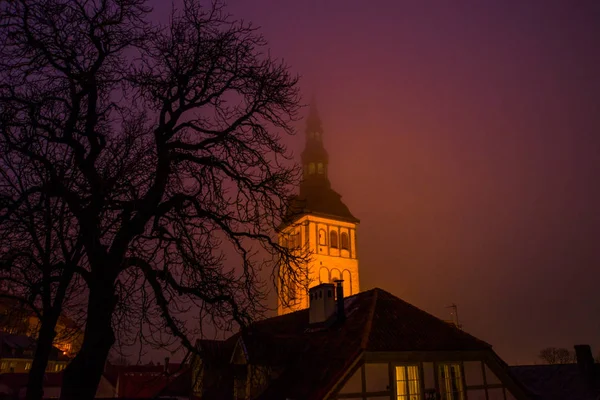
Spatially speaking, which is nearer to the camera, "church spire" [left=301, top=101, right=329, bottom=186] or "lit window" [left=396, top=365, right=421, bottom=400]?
"lit window" [left=396, top=365, right=421, bottom=400]

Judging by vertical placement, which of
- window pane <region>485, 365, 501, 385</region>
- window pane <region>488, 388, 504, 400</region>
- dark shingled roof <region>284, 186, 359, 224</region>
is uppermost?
dark shingled roof <region>284, 186, 359, 224</region>

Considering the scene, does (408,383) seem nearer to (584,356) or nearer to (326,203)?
(584,356)

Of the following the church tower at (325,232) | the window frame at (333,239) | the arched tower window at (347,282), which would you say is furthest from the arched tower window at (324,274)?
the window frame at (333,239)

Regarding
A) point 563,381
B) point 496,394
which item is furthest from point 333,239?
point 496,394

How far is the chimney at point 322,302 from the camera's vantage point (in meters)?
19.0

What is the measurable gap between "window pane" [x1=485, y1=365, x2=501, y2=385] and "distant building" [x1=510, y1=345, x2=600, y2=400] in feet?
25.5

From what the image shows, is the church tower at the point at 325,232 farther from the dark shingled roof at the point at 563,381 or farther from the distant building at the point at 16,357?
the distant building at the point at 16,357

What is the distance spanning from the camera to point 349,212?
194 feet

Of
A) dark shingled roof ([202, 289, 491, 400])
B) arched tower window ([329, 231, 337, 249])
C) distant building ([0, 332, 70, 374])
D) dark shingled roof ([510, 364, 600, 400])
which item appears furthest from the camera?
distant building ([0, 332, 70, 374])

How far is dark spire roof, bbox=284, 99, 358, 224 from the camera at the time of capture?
57.0 metres

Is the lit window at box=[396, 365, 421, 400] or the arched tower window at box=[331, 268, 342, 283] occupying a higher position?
the arched tower window at box=[331, 268, 342, 283]

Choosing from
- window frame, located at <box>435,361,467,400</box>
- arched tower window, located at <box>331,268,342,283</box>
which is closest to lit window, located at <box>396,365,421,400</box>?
window frame, located at <box>435,361,467,400</box>

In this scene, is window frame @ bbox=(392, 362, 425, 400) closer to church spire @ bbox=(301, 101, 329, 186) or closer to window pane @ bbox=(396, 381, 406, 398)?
window pane @ bbox=(396, 381, 406, 398)

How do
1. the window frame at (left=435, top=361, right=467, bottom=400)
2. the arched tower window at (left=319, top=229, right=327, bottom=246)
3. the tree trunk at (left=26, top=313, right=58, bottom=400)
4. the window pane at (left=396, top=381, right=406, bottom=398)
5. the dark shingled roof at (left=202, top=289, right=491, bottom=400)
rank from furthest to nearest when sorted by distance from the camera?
the arched tower window at (left=319, top=229, right=327, bottom=246) → the window frame at (left=435, top=361, right=467, bottom=400) → the window pane at (left=396, top=381, right=406, bottom=398) → the dark shingled roof at (left=202, top=289, right=491, bottom=400) → the tree trunk at (left=26, top=313, right=58, bottom=400)
